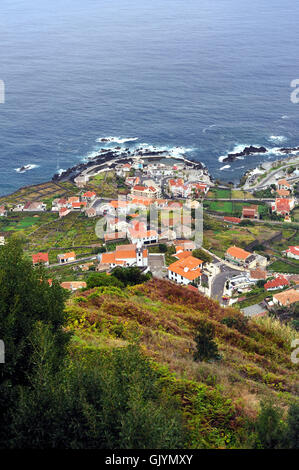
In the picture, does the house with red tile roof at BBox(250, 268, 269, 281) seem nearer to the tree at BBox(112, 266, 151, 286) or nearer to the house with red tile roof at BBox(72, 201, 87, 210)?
the tree at BBox(112, 266, 151, 286)

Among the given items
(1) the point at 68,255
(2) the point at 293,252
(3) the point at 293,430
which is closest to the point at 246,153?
(2) the point at 293,252

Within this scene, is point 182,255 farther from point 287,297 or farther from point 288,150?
point 288,150

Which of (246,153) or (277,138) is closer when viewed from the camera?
(246,153)

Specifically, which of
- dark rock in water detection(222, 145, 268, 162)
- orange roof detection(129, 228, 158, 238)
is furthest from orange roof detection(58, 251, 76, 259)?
dark rock in water detection(222, 145, 268, 162)

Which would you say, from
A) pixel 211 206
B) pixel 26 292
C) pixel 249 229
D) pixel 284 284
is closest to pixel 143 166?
pixel 211 206

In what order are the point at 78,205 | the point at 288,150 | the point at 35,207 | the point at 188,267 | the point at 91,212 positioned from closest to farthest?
the point at 188,267, the point at 91,212, the point at 78,205, the point at 35,207, the point at 288,150

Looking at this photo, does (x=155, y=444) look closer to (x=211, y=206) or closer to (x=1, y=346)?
(x=1, y=346)

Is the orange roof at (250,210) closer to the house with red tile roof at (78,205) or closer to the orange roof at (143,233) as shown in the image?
the orange roof at (143,233)
